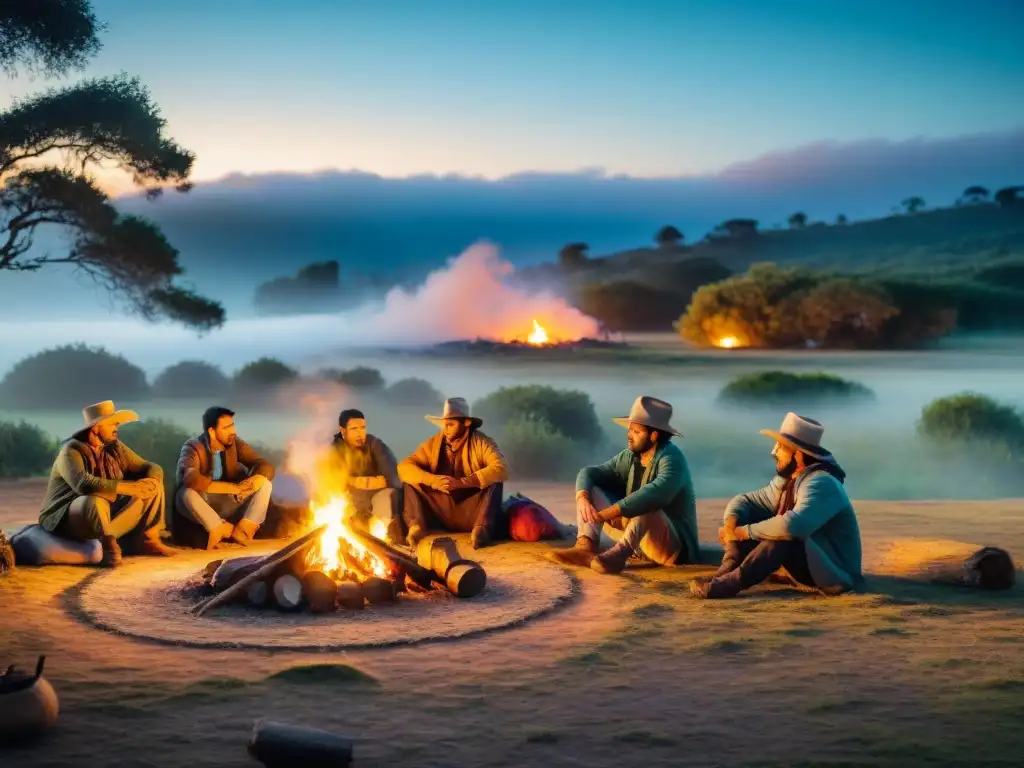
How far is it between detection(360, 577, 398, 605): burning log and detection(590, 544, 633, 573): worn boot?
5.90ft

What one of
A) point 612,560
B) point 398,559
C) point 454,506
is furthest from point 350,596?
point 454,506

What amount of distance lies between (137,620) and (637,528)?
3804 mm

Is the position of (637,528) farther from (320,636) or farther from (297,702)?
(297,702)

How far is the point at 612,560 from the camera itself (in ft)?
30.9

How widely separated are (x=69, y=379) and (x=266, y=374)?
3778 millimetres

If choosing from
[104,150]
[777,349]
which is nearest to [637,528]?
[104,150]

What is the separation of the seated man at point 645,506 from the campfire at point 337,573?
50.6 inches

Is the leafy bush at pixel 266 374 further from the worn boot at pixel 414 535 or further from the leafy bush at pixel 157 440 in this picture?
the worn boot at pixel 414 535

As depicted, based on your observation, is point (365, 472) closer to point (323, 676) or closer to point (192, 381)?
point (323, 676)

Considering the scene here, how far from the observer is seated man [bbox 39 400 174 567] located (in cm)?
979

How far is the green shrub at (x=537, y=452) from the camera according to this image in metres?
20.9

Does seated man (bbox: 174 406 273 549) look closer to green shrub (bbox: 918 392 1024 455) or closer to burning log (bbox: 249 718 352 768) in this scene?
burning log (bbox: 249 718 352 768)

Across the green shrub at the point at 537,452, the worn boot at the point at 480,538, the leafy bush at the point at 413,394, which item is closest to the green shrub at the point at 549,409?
the green shrub at the point at 537,452

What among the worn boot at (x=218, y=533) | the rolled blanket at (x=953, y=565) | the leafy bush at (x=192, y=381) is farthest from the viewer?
the leafy bush at (x=192, y=381)
